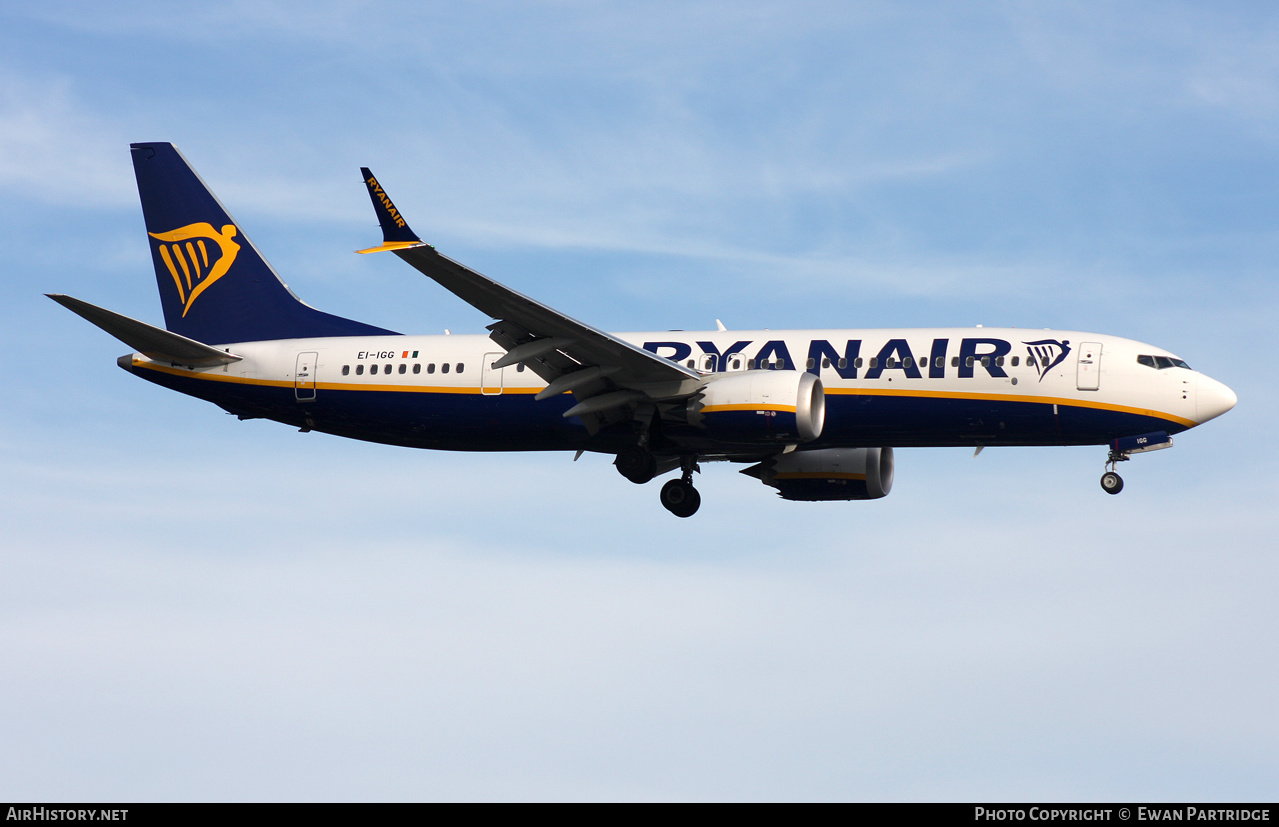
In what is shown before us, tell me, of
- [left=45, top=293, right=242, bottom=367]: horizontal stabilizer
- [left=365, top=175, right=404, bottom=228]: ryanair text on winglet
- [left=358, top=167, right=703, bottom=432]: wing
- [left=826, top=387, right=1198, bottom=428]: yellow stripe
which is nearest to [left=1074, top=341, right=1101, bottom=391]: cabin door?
[left=826, top=387, right=1198, bottom=428]: yellow stripe

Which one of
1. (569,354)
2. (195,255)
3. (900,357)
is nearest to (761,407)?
(900,357)

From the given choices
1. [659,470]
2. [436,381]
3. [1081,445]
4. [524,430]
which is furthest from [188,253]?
[1081,445]

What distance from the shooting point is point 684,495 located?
3828 centimetres

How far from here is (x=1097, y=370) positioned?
33469 mm

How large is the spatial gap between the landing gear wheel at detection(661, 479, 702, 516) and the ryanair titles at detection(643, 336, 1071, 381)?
414 centimetres

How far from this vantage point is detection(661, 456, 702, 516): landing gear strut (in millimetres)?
38250

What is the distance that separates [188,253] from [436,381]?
34.5 ft

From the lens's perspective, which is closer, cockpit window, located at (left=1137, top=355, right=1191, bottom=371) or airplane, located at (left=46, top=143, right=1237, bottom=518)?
airplane, located at (left=46, top=143, right=1237, bottom=518)

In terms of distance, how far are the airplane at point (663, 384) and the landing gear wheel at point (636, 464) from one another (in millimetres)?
57

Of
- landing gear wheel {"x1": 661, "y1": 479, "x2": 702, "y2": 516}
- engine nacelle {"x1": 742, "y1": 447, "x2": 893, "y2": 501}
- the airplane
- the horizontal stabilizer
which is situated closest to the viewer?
the airplane

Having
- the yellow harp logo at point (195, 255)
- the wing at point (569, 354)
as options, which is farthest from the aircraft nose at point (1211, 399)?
the yellow harp logo at point (195, 255)

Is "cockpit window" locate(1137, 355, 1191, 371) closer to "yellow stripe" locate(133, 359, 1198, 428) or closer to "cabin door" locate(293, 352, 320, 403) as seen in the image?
"yellow stripe" locate(133, 359, 1198, 428)

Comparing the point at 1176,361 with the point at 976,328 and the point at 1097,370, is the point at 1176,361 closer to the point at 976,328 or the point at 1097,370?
the point at 1097,370

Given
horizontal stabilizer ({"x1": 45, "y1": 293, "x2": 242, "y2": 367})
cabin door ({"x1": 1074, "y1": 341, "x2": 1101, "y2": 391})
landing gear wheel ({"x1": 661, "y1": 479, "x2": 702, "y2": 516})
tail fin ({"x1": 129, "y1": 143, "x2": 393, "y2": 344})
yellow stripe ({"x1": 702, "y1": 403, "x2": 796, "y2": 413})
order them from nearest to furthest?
1. yellow stripe ({"x1": 702, "y1": 403, "x2": 796, "y2": 413})
2. cabin door ({"x1": 1074, "y1": 341, "x2": 1101, "y2": 391})
3. horizontal stabilizer ({"x1": 45, "y1": 293, "x2": 242, "y2": 367})
4. landing gear wheel ({"x1": 661, "y1": 479, "x2": 702, "y2": 516})
5. tail fin ({"x1": 129, "y1": 143, "x2": 393, "y2": 344})
